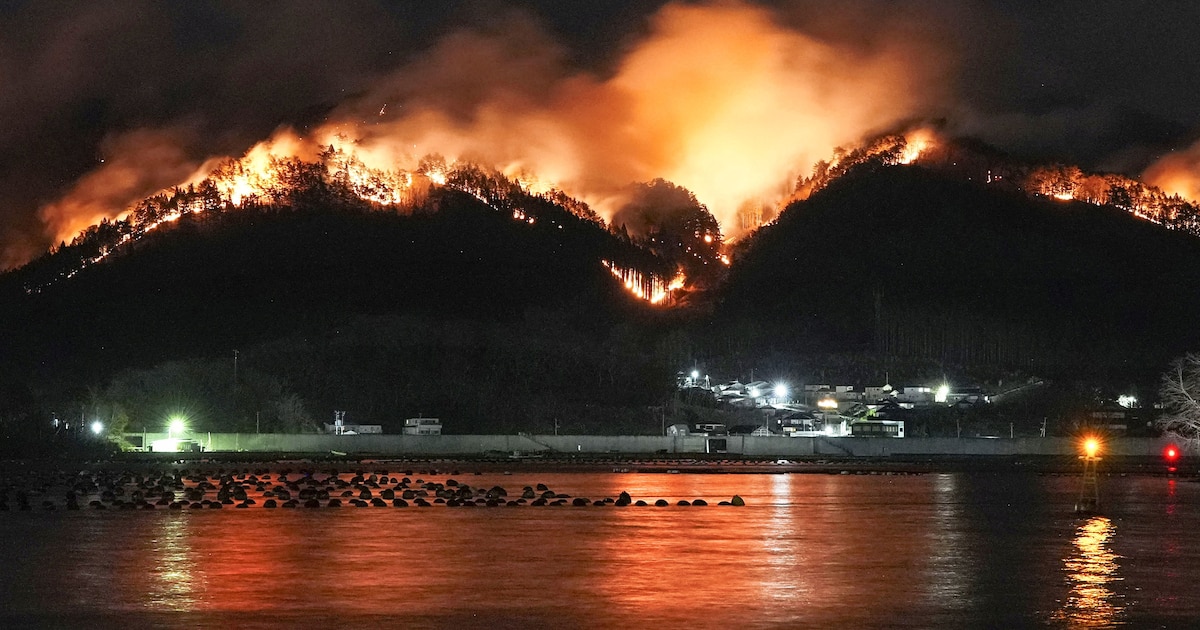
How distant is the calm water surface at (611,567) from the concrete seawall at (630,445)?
180 feet

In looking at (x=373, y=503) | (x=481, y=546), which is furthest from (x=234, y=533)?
(x=373, y=503)

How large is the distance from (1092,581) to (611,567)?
9.28 m

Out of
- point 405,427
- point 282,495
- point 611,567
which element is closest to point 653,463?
point 282,495

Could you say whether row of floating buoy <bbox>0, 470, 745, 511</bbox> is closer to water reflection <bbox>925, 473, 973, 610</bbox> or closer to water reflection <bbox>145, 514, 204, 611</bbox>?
water reflection <bbox>925, 473, 973, 610</bbox>

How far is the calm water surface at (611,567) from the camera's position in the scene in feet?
78.9

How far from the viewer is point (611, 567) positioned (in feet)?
101

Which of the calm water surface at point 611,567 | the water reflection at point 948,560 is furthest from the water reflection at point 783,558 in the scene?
the water reflection at point 948,560

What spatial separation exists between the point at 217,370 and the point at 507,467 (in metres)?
55.0

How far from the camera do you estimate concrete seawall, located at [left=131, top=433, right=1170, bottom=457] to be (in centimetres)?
10562

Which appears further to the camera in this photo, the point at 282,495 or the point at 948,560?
the point at 282,495

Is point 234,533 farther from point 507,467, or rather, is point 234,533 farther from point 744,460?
point 744,460

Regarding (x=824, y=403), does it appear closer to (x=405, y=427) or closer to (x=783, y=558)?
(x=405, y=427)

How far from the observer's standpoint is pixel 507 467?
281ft

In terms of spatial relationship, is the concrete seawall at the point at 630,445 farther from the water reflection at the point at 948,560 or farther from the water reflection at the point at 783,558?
the water reflection at the point at 783,558
